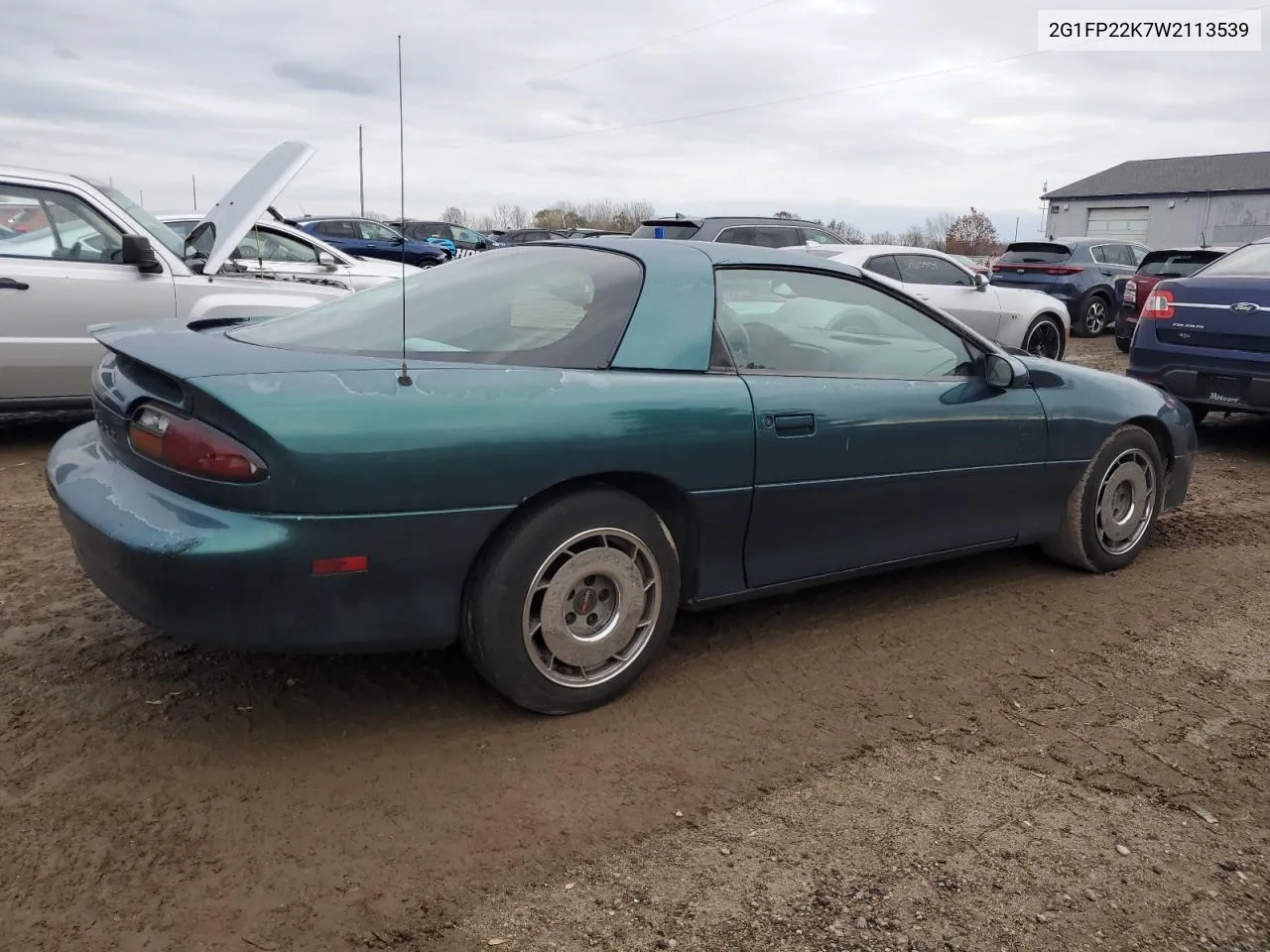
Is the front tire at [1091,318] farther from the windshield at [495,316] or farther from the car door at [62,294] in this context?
the windshield at [495,316]

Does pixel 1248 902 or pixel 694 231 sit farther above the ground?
pixel 694 231

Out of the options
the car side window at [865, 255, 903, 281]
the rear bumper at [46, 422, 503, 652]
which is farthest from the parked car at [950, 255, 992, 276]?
the rear bumper at [46, 422, 503, 652]

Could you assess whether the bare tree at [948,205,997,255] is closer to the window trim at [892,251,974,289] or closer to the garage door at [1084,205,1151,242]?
the garage door at [1084,205,1151,242]

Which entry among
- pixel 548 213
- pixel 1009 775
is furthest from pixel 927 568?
pixel 548 213

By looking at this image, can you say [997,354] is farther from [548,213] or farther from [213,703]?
[548,213]

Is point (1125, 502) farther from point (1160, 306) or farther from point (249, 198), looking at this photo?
point (249, 198)

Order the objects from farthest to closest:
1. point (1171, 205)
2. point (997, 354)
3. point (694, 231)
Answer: point (1171, 205) → point (694, 231) → point (997, 354)

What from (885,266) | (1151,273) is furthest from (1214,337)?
(1151,273)

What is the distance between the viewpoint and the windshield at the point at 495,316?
3.04m

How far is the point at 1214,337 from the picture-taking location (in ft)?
22.4

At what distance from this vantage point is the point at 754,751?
9.55ft

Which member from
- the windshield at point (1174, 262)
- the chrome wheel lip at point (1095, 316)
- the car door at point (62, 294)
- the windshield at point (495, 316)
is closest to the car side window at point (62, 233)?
the car door at point (62, 294)

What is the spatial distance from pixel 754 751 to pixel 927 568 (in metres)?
1.92

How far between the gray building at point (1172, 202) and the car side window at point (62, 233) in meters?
40.6
